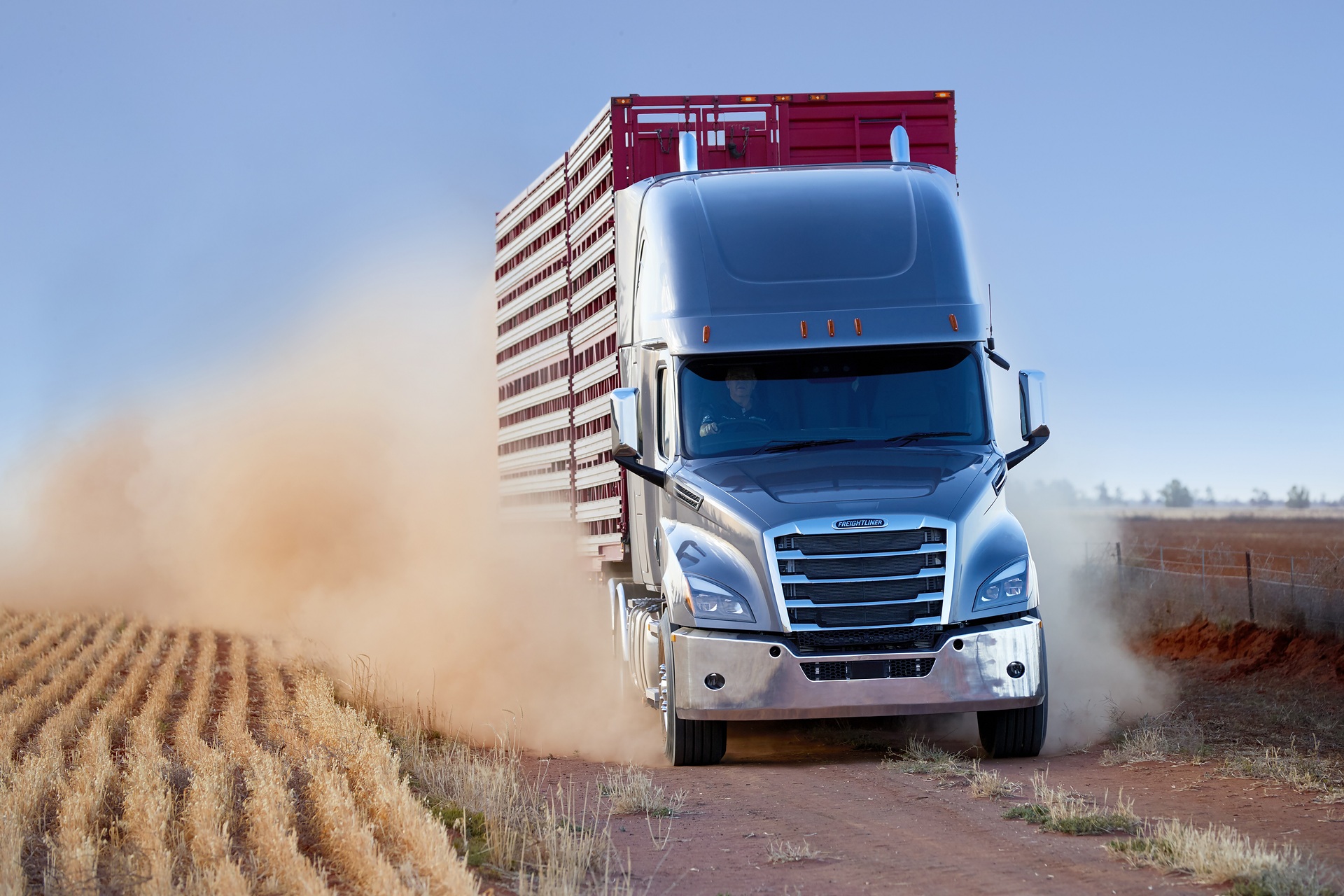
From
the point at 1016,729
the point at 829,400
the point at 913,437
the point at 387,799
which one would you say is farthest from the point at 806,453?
the point at 387,799

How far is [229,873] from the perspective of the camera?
7.14 metres

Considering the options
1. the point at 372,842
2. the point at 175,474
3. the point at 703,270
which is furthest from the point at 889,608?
the point at 175,474

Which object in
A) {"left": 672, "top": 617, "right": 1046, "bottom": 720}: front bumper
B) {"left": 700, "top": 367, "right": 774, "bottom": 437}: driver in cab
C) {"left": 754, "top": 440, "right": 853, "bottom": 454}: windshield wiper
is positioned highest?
{"left": 700, "top": 367, "right": 774, "bottom": 437}: driver in cab

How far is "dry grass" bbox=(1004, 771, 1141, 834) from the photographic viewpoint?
8359 mm

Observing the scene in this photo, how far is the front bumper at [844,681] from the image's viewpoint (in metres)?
10.4

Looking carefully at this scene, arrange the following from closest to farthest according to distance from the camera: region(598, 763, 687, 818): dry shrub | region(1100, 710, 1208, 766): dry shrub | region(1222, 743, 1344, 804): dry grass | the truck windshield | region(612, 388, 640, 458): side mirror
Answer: region(598, 763, 687, 818): dry shrub
region(1222, 743, 1344, 804): dry grass
region(1100, 710, 1208, 766): dry shrub
region(612, 388, 640, 458): side mirror
the truck windshield

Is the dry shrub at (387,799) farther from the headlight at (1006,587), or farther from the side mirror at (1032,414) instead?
the side mirror at (1032,414)

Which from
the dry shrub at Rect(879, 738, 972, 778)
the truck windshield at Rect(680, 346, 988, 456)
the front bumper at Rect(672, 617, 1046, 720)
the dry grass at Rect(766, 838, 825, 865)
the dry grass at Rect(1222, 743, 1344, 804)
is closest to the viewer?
the dry grass at Rect(766, 838, 825, 865)

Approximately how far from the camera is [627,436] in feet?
37.3

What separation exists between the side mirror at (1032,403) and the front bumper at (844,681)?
1.58 m

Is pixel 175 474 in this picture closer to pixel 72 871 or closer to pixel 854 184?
pixel 854 184

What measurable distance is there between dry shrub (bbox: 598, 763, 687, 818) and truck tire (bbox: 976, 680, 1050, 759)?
2.38 metres

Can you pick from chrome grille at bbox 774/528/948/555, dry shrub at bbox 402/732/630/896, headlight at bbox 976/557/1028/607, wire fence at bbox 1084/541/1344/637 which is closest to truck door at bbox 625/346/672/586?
chrome grille at bbox 774/528/948/555

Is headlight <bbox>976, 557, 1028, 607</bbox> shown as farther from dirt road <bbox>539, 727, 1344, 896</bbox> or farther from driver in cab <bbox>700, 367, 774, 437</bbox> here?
driver in cab <bbox>700, 367, 774, 437</bbox>
